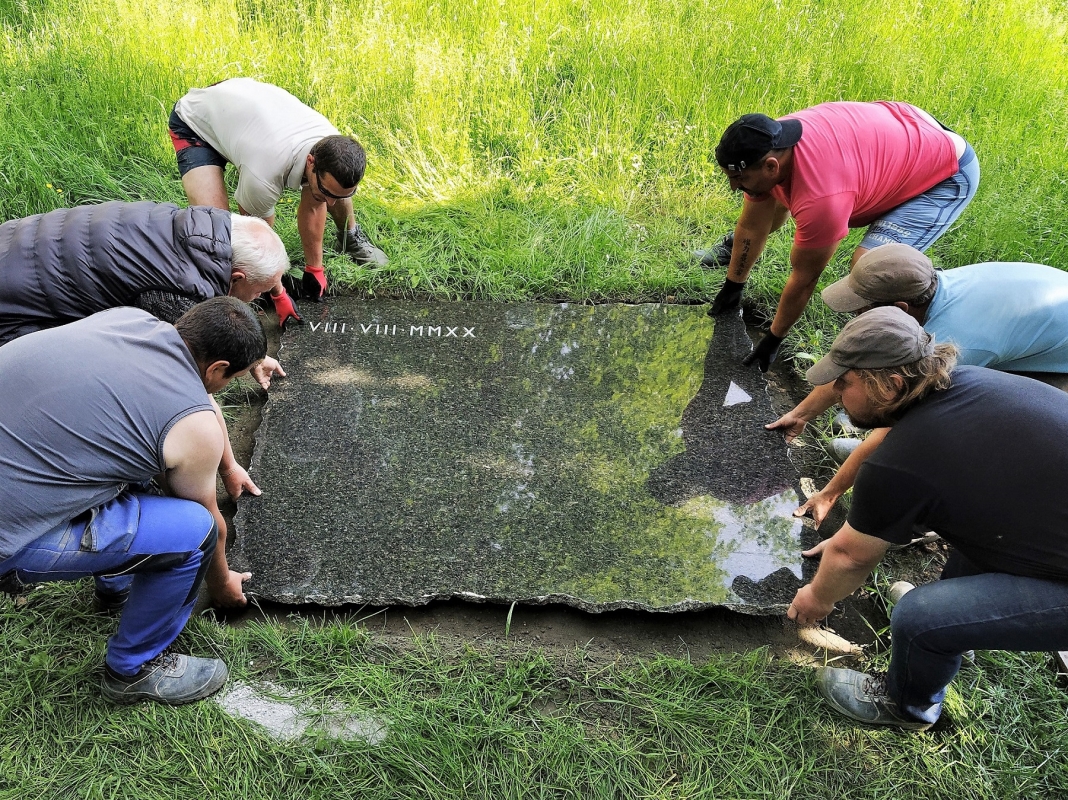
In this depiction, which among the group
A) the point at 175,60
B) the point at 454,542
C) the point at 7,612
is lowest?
the point at 7,612

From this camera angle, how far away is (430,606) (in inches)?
90.3

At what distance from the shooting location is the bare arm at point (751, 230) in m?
3.09

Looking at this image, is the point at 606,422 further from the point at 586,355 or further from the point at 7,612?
the point at 7,612

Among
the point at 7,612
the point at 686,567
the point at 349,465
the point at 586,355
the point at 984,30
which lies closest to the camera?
the point at 7,612

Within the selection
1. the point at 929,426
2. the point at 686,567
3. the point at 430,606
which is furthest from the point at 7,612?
the point at 929,426

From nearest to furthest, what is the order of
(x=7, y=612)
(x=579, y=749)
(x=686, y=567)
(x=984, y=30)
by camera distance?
(x=579, y=749) → (x=7, y=612) → (x=686, y=567) → (x=984, y=30)

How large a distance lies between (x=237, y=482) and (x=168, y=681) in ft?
2.22

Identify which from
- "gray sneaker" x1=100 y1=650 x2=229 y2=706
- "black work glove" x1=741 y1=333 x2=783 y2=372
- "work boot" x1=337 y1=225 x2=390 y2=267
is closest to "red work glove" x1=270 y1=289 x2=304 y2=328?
"work boot" x1=337 y1=225 x2=390 y2=267

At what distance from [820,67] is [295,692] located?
15.0ft

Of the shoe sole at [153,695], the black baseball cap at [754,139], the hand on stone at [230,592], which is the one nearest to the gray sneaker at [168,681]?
the shoe sole at [153,695]

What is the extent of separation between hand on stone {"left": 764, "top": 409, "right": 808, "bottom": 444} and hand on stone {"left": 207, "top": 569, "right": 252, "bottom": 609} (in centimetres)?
193

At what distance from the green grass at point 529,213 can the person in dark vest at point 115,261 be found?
0.87m

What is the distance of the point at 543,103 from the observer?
4445mm

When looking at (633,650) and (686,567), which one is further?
(686,567)
